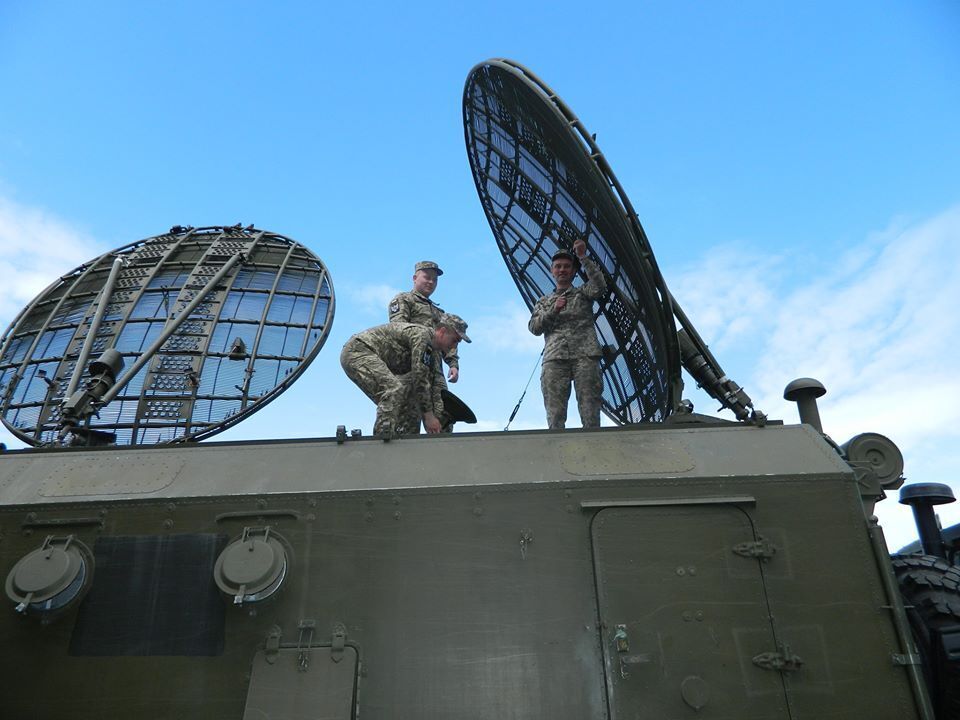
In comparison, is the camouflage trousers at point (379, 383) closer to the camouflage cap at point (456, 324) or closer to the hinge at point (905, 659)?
the camouflage cap at point (456, 324)

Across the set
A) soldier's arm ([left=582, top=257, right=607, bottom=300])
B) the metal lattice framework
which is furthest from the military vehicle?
soldier's arm ([left=582, top=257, right=607, bottom=300])

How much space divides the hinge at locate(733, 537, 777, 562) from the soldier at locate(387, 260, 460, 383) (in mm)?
3144

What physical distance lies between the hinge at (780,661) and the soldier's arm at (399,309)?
4215mm

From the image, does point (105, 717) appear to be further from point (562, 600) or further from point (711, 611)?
point (711, 611)

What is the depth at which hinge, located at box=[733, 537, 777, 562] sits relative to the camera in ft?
13.2

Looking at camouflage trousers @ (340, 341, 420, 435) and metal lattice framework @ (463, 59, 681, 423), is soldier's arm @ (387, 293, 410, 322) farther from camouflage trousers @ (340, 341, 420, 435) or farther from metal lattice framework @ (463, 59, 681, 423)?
metal lattice framework @ (463, 59, 681, 423)

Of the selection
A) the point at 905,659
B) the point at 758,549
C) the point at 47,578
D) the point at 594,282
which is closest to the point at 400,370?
the point at 594,282

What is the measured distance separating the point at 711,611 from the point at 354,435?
2.50m

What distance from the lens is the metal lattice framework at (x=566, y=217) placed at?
19.0 ft

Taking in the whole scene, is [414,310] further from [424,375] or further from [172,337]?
[172,337]

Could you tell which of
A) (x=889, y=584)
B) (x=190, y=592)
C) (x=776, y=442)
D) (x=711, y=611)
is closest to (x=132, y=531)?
(x=190, y=592)

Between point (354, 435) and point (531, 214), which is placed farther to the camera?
point (531, 214)

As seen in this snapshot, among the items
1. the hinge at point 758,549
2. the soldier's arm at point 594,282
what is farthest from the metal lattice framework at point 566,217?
the hinge at point 758,549

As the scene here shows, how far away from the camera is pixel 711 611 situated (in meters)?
3.90
